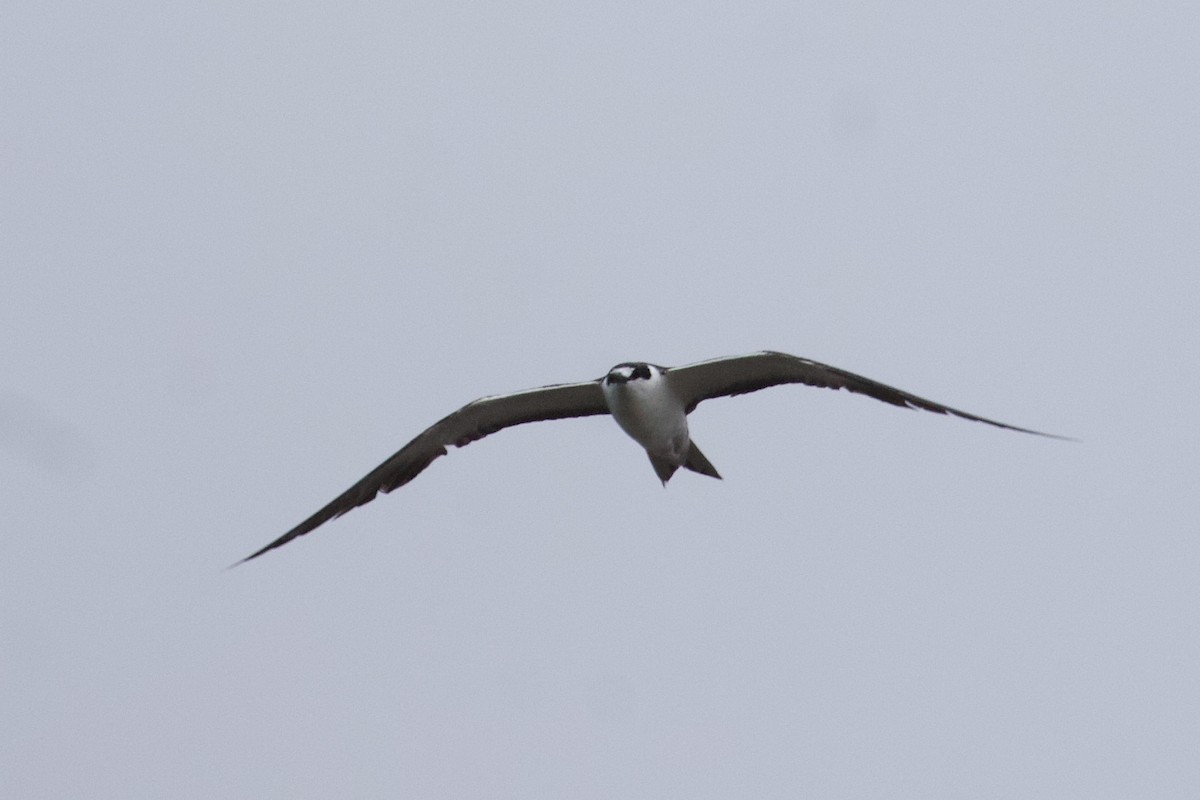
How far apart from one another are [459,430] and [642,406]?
85.2 inches

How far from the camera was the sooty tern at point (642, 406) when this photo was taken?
1511 centimetres

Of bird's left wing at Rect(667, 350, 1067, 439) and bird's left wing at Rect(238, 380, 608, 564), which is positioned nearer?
bird's left wing at Rect(667, 350, 1067, 439)

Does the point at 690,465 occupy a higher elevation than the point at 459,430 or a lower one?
lower

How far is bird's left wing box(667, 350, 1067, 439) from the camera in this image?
15094 mm

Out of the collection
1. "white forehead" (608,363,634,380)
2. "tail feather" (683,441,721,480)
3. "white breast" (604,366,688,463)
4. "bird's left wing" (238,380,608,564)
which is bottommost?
"tail feather" (683,441,721,480)

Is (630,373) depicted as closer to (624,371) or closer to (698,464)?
(624,371)

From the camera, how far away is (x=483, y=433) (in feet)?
54.2

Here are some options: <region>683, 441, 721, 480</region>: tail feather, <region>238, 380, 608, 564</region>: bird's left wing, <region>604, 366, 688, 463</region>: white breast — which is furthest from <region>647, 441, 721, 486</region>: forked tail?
<region>238, 380, 608, 564</region>: bird's left wing

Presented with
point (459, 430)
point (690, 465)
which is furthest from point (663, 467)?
point (459, 430)

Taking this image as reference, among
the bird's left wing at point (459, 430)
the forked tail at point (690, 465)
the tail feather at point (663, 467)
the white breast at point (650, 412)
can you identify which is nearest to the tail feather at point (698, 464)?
the forked tail at point (690, 465)

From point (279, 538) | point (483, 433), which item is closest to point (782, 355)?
point (483, 433)

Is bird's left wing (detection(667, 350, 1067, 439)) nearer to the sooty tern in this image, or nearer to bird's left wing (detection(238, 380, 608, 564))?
the sooty tern

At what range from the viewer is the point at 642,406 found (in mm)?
15094

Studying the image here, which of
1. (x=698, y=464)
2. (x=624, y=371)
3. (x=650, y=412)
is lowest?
(x=698, y=464)
